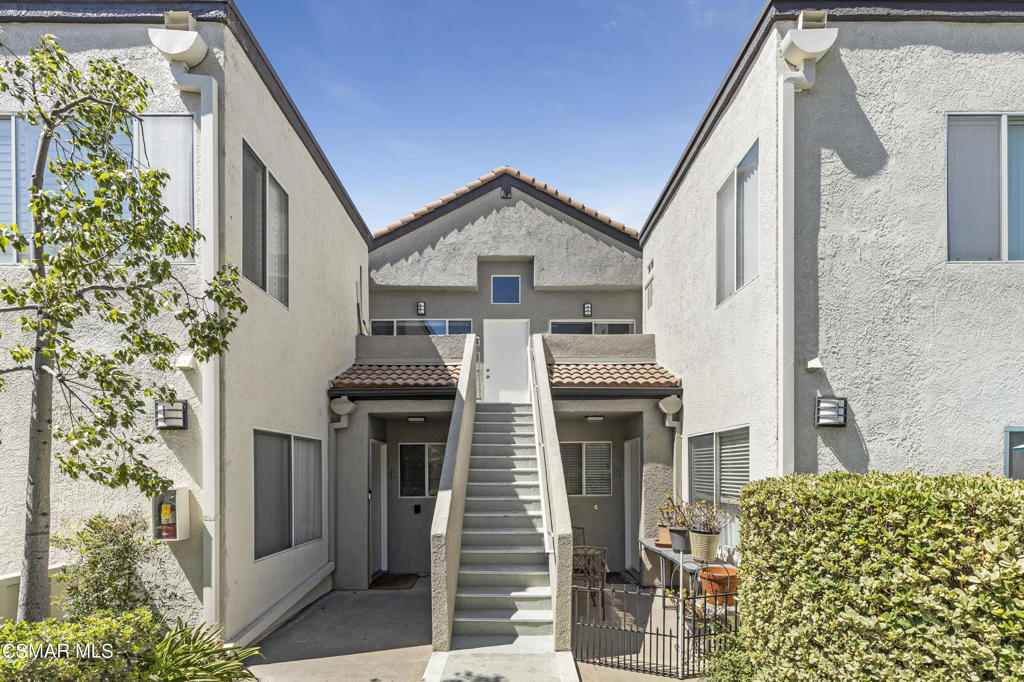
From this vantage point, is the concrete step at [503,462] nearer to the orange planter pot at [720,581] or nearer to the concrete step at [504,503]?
the concrete step at [504,503]

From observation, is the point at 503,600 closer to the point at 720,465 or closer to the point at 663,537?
the point at 663,537

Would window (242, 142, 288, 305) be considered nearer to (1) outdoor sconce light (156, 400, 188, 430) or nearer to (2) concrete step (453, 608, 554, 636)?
(1) outdoor sconce light (156, 400, 188, 430)

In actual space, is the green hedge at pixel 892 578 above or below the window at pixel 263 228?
below

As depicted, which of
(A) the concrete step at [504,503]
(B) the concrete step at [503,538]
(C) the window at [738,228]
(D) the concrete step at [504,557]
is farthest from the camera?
(A) the concrete step at [504,503]

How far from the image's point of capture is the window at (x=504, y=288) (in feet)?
54.6

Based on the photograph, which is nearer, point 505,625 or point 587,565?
point 505,625

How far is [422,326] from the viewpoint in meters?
16.7

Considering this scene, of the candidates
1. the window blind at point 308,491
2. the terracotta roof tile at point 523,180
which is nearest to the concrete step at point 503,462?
the window blind at point 308,491

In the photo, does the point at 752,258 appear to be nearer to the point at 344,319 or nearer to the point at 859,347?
the point at 859,347

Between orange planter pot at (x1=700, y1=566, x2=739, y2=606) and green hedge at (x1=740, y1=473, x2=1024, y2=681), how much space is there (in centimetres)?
153

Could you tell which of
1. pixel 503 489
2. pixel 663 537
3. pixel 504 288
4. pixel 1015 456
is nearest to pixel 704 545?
pixel 663 537

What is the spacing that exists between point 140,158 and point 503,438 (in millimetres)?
6700

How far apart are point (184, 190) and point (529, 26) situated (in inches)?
317

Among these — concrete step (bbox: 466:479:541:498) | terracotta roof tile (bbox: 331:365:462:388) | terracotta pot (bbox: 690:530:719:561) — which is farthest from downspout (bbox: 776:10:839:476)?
terracotta roof tile (bbox: 331:365:462:388)
